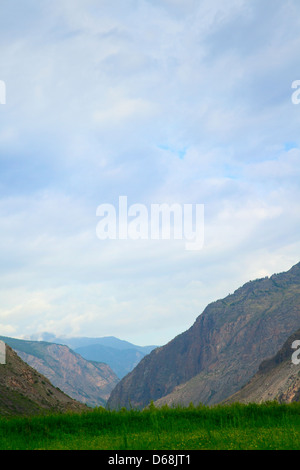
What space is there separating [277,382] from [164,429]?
115m

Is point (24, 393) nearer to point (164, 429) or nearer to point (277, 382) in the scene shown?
point (164, 429)

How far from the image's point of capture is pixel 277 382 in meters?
118

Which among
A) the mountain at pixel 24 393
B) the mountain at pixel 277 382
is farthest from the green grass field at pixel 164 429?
the mountain at pixel 277 382

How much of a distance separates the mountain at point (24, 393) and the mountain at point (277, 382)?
204ft

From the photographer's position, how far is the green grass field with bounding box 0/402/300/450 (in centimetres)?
1073

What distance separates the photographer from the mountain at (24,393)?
39688 millimetres

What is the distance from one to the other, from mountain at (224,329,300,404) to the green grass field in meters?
89.9

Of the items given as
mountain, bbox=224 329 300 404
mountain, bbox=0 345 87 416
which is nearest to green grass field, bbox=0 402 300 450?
mountain, bbox=0 345 87 416

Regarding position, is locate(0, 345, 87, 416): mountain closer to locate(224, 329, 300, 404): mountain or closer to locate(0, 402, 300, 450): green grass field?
locate(0, 402, 300, 450): green grass field

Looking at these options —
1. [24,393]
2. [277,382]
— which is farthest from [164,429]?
[277,382]

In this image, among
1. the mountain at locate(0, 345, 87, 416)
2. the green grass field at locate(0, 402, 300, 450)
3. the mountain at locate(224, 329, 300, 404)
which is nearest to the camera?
the green grass field at locate(0, 402, 300, 450)

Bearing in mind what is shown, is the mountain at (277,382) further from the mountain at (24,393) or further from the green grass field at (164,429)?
the green grass field at (164,429)
